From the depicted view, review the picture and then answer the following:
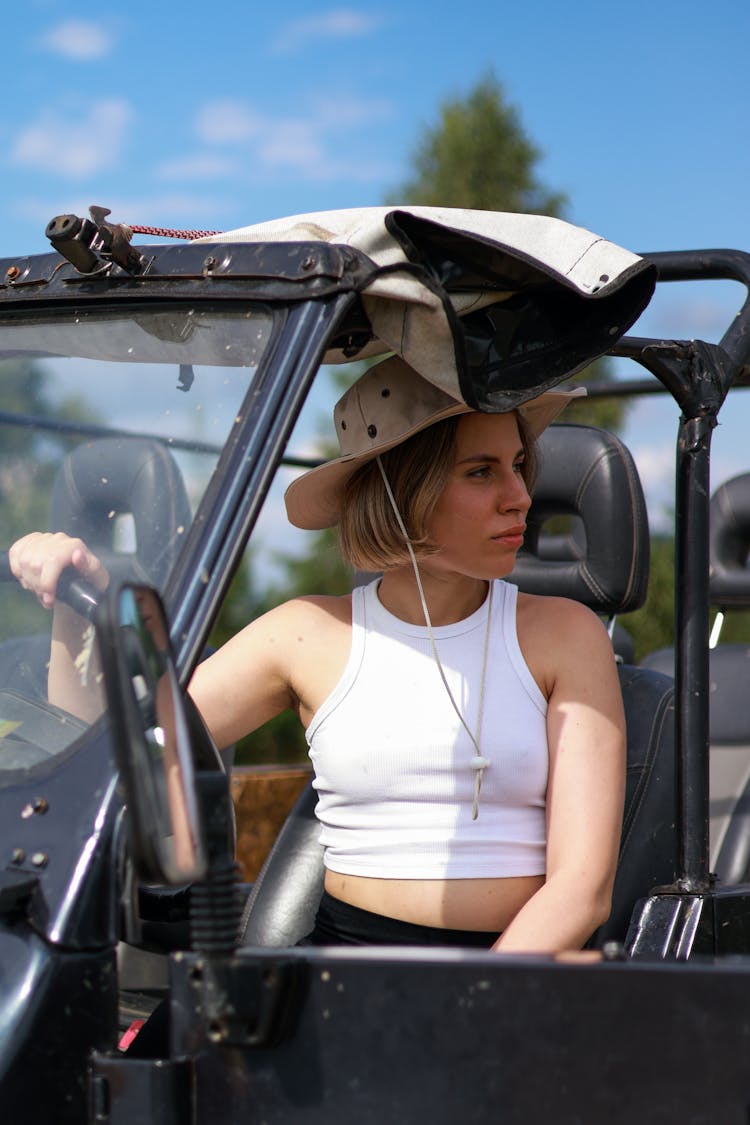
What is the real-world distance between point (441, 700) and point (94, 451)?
2.02 feet

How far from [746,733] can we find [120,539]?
8.52 feet

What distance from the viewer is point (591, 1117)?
1.18m

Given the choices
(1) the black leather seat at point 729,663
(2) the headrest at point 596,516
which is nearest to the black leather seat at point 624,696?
(2) the headrest at point 596,516

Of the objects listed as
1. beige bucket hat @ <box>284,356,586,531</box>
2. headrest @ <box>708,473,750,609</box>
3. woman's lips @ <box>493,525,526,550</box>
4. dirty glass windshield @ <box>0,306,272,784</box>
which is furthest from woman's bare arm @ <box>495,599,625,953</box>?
headrest @ <box>708,473,750,609</box>

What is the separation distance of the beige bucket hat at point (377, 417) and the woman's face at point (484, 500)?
54 millimetres

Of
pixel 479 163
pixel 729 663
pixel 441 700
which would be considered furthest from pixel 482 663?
pixel 479 163

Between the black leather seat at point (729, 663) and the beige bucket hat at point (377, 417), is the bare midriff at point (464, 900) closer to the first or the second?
the beige bucket hat at point (377, 417)

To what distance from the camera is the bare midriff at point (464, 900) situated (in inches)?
76.2

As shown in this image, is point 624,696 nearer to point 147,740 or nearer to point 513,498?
point 513,498

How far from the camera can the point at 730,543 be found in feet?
13.5

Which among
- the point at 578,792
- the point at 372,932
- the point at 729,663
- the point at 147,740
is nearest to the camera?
the point at 147,740

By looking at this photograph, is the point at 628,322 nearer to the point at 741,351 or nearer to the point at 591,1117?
the point at 741,351

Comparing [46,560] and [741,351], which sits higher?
[741,351]

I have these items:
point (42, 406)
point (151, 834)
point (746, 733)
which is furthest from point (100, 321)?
point (746, 733)
